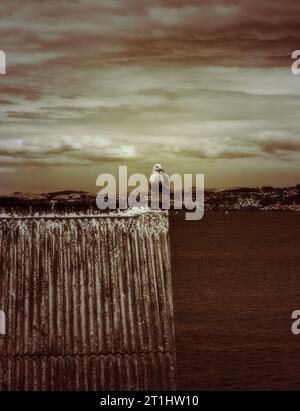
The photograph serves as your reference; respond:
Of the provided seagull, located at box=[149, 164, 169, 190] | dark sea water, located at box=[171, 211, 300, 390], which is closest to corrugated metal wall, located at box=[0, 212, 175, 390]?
seagull, located at box=[149, 164, 169, 190]

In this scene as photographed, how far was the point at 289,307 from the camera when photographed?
81.4 m

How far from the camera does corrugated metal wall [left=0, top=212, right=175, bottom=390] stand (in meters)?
13.2

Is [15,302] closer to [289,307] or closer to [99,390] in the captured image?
[99,390]

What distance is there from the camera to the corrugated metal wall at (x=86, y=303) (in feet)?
43.2

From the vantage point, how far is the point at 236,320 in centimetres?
7475

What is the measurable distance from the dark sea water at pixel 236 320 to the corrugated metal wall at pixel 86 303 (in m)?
38.1

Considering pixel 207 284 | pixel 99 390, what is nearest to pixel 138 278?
pixel 99 390

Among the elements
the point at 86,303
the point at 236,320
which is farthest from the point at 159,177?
the point at 236,320

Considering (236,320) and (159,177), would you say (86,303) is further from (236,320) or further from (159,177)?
(236,320)

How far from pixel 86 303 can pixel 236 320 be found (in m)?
63.3

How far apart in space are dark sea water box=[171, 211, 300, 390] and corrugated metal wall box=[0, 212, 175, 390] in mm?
38070

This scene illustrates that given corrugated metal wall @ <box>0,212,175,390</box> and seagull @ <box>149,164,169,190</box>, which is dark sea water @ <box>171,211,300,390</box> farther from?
corrugated metal wall @ <box>0,212,175,390</box>

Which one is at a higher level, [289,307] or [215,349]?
[289,307]

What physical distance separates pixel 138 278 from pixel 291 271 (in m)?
105
